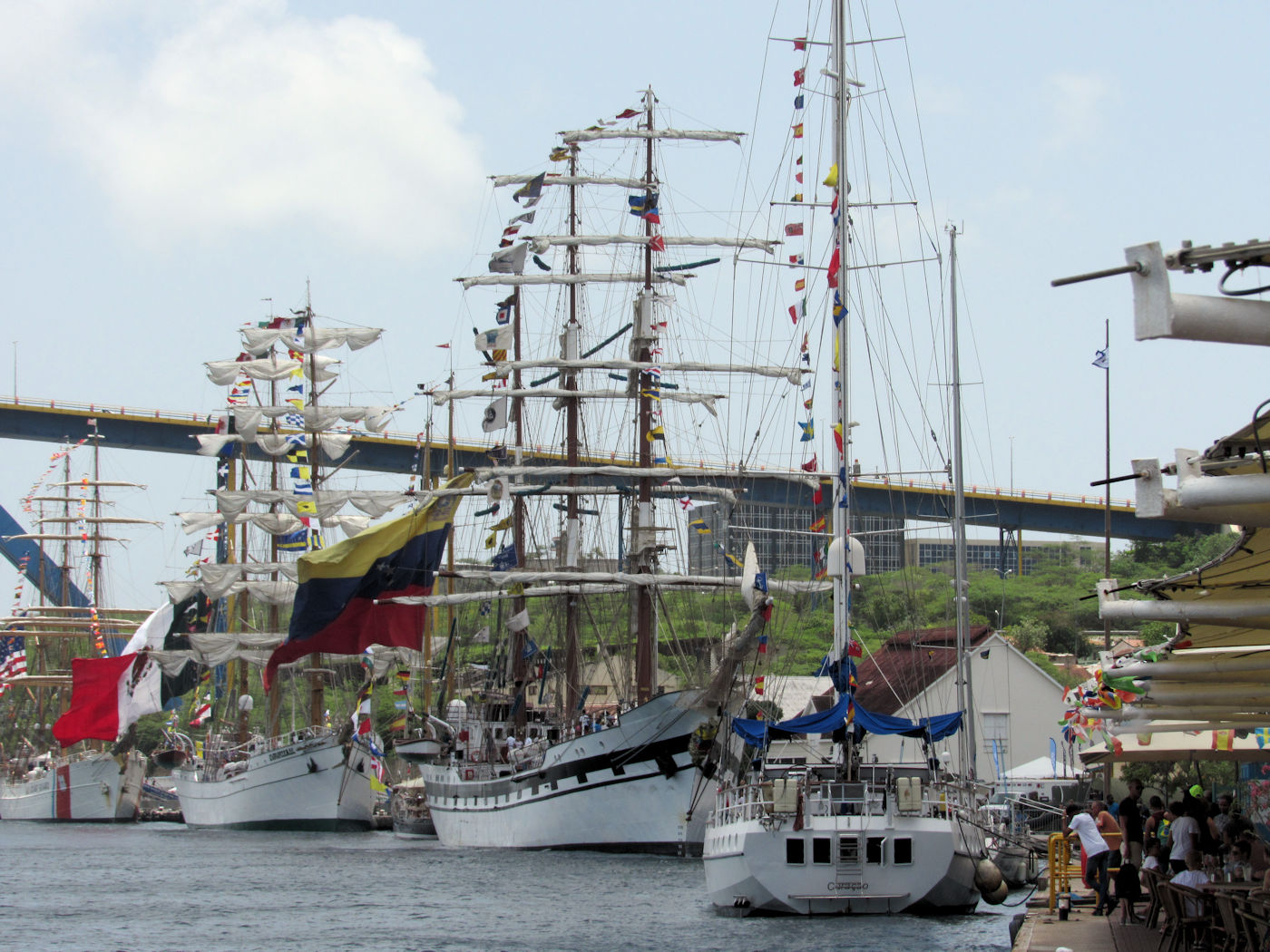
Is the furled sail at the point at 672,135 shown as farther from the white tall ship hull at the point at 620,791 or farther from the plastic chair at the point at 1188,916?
the plastic chair at the point at 1188,916

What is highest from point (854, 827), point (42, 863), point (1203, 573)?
point (1203, 573)

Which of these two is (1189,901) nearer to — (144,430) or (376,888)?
(376,888)

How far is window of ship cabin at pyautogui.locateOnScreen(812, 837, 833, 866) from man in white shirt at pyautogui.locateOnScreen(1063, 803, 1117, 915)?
5264mm

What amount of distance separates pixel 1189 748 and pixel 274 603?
5174 centimetres

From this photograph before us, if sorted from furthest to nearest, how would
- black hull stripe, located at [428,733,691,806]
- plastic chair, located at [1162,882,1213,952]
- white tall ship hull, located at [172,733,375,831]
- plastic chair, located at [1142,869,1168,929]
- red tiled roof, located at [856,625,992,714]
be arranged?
1. white tall ship hull, located at [172,733,375,831]
2. red tiled roof, located at [856,625,992,714]
3. black hull stripe, located at [428,733,691,806]
4. plastic chair, located at [1142,869,1168,929]
5. plastic chair, located at [1162,882,1213,952]

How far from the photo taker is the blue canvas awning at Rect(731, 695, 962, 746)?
1074 inches

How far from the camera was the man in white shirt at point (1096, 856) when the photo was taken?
20422mm

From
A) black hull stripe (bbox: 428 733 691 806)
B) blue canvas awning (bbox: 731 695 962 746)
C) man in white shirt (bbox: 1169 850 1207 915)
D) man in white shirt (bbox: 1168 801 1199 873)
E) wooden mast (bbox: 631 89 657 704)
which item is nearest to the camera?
man in white shirt (bbox: 1169 850 1207 915)

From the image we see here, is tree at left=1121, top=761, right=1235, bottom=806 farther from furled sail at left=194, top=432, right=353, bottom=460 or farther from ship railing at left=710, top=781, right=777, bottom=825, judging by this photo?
furled sail at left=194, top=432, right=353, bottom=460

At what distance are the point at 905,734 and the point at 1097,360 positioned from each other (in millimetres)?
19491

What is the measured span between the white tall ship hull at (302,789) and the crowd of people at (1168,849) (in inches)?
1789

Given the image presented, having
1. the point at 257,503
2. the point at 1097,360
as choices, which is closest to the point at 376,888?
the point at 1097,360

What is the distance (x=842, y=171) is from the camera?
31016 mm

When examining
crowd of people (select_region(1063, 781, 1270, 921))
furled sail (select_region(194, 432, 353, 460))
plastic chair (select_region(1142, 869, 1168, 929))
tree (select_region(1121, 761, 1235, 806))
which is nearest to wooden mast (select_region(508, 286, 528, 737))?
furled sail (select_region(194, 432, 353, 460))
